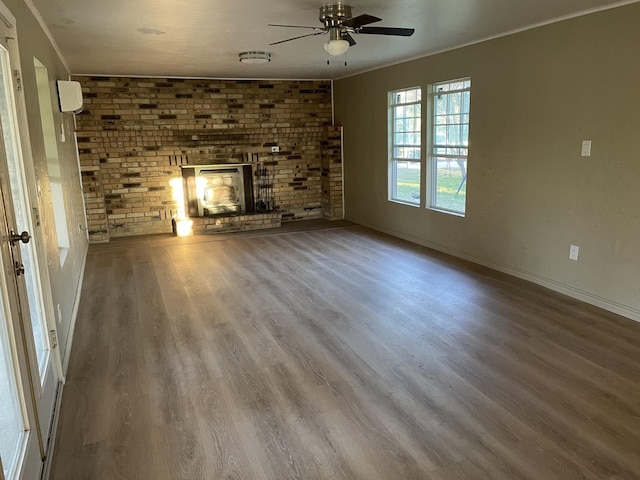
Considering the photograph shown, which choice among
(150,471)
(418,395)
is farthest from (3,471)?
(418,395)

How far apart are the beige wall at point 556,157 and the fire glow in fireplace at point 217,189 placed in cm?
316

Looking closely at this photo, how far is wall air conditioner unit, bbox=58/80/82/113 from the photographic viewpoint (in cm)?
447

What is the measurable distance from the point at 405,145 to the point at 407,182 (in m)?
0.49

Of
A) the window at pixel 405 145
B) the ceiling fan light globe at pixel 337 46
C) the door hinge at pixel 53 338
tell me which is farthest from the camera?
the window at pixel 405 145

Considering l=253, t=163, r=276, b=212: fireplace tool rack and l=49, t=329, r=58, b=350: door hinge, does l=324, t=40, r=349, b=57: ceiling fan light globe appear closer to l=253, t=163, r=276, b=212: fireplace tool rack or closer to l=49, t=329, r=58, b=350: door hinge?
l=49, t=329, r=58, b=350: door hinge

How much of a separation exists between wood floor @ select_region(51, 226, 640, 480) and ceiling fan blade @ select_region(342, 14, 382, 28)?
209cm

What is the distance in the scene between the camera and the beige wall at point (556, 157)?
3512 millimetres

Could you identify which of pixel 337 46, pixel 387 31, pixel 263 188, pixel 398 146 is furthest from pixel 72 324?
pixel 263 188

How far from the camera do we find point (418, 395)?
2596 millimetres

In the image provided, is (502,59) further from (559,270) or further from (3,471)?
(3,471)

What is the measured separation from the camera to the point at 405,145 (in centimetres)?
617

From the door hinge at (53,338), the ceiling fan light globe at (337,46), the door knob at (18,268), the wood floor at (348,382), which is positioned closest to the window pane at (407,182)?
the wood floor at (348,382)

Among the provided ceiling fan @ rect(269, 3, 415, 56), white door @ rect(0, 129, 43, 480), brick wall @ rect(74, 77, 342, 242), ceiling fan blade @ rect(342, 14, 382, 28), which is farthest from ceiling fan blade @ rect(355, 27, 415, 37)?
brick wall @ rect(74, 77, 342, 242)

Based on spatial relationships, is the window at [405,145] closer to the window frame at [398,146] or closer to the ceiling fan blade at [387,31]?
the window frame at [398,146]
